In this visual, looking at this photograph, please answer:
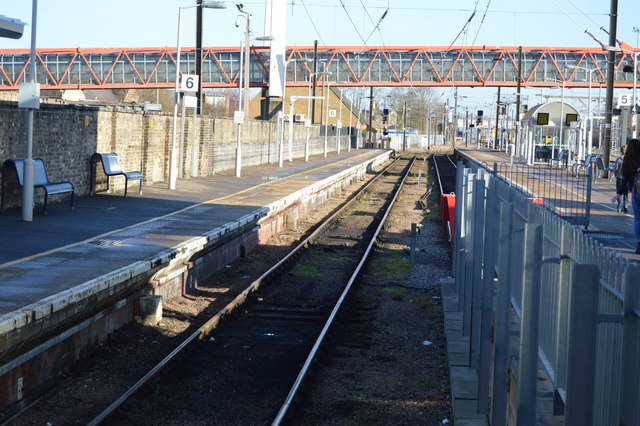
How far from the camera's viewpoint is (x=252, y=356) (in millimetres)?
10344

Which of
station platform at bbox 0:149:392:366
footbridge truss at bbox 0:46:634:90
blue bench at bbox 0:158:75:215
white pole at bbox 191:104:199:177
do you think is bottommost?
station platform at bbox 0:149:392:366

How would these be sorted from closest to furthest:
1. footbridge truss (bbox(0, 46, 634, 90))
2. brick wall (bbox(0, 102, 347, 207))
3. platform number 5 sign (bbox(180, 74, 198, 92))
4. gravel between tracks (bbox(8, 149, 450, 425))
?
gravel between tracks (bbox(8, 149, 450, 425)) < brick wall (bbox(0, 102, 347, 207)) < platform number 5 sign (bbox(180, 74, 198, 92)) < footbridge truss (bbox(0, 46, 634, 90))

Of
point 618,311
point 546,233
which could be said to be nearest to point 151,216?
point 546,233

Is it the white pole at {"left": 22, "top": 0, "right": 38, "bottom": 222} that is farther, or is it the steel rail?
the white pole at {"left": 22, "top": 0, "right": 38, "bottom": 222}

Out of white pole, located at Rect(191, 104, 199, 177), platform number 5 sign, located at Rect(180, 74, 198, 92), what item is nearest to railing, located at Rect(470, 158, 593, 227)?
platform number 5 sign, located at Rect(180, 74, 198, 92)

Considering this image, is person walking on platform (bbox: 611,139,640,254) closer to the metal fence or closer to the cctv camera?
the metal fence

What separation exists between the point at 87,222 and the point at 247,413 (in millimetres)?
8913

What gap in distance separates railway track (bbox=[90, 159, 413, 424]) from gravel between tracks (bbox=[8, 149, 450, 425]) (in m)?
0.28

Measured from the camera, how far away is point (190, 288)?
1437 cm

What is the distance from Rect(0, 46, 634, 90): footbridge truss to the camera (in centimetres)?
8281

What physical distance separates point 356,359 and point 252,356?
120 cm

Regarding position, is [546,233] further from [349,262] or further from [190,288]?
[349,262]

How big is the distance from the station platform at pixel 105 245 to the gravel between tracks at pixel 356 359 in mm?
506

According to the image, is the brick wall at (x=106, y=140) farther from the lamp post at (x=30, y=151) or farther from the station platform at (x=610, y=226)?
the station platform at (x=610, y=226)
